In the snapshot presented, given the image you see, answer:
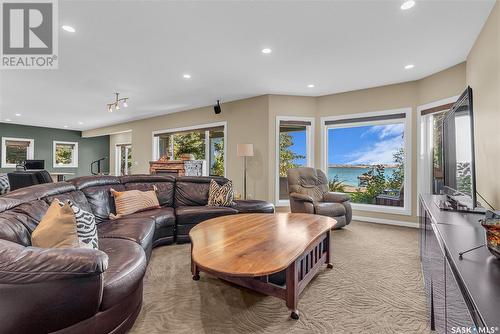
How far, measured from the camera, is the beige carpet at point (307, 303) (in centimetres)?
168

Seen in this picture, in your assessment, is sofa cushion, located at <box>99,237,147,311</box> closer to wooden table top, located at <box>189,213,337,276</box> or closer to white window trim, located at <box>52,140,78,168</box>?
wooden table top, located at <box>189,213,337,276</box>

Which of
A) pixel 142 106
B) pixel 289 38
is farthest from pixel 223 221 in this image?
pixel 142 106

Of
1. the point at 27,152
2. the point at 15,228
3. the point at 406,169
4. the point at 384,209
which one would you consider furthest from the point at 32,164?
the point at 406,169

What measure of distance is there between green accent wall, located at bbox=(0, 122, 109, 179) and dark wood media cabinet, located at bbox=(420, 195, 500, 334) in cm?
1171

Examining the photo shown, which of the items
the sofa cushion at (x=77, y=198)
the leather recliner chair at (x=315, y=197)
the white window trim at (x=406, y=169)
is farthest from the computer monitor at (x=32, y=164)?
the white window trim at (x=406, y=169)

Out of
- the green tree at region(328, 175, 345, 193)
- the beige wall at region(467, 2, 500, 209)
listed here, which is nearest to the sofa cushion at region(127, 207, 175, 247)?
the green tree at region(328, 175, 345, 193)

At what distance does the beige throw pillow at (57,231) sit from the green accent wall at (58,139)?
9693mm

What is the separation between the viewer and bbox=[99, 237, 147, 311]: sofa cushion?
54.4 inches

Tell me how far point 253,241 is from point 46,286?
51.9 inches

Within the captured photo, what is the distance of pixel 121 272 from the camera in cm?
150

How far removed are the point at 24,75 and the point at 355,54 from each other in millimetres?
5282

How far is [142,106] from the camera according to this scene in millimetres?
6258

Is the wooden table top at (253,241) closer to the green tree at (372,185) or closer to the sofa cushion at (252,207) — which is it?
the sofa cushion at (252,207)

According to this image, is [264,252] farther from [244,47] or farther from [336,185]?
[336,185]
